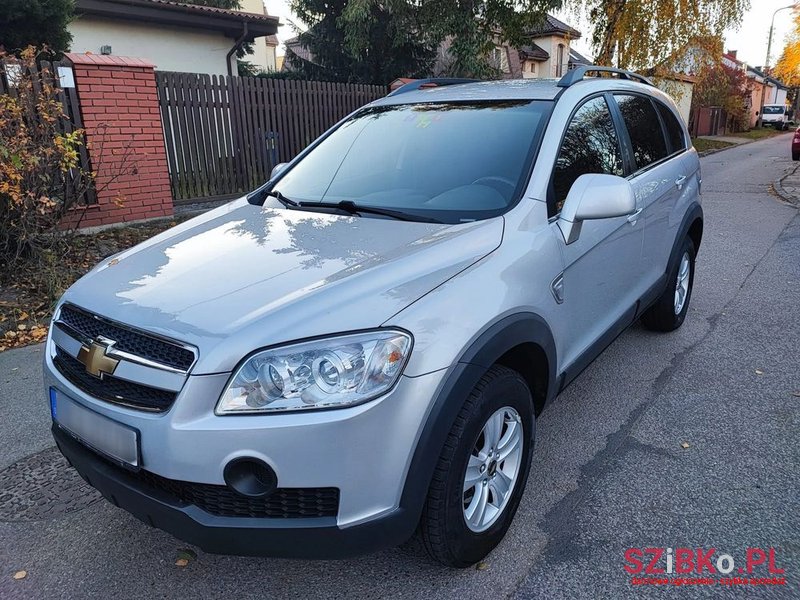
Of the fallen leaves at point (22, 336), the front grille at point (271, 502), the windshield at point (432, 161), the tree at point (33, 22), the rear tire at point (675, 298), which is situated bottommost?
the fallen leaves at point (22, 336)

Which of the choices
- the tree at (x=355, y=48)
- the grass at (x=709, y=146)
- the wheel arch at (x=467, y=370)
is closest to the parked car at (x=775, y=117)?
the grass at (x=709, y=146)

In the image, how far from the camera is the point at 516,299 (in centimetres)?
222

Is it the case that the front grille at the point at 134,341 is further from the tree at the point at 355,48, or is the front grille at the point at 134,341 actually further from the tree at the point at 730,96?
the tree at the point at 730,96

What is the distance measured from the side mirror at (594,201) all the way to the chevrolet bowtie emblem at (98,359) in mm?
1816

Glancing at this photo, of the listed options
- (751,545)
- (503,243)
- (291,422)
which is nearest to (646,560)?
(751,545)

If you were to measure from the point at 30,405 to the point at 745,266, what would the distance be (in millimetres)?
6813

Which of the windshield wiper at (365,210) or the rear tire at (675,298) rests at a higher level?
the windshield wiper at (365,210)

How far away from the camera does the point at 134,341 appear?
1.90 meters

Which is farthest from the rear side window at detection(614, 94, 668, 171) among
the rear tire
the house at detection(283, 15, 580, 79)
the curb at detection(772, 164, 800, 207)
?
the house at detection(283, 15, 580, 79)

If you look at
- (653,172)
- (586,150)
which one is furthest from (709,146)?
(586,150)

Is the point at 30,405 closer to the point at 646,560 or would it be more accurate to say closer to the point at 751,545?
the point at 646,560

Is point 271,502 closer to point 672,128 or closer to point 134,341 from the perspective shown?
point 134,341

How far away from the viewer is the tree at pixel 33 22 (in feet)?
26.7

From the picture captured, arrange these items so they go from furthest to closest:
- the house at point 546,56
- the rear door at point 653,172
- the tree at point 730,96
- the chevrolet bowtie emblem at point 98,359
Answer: the tree at point 730,96
the house at point 546,56
the rear door at point 653,172
the chevrolet bowtie emblem at point 98,359
